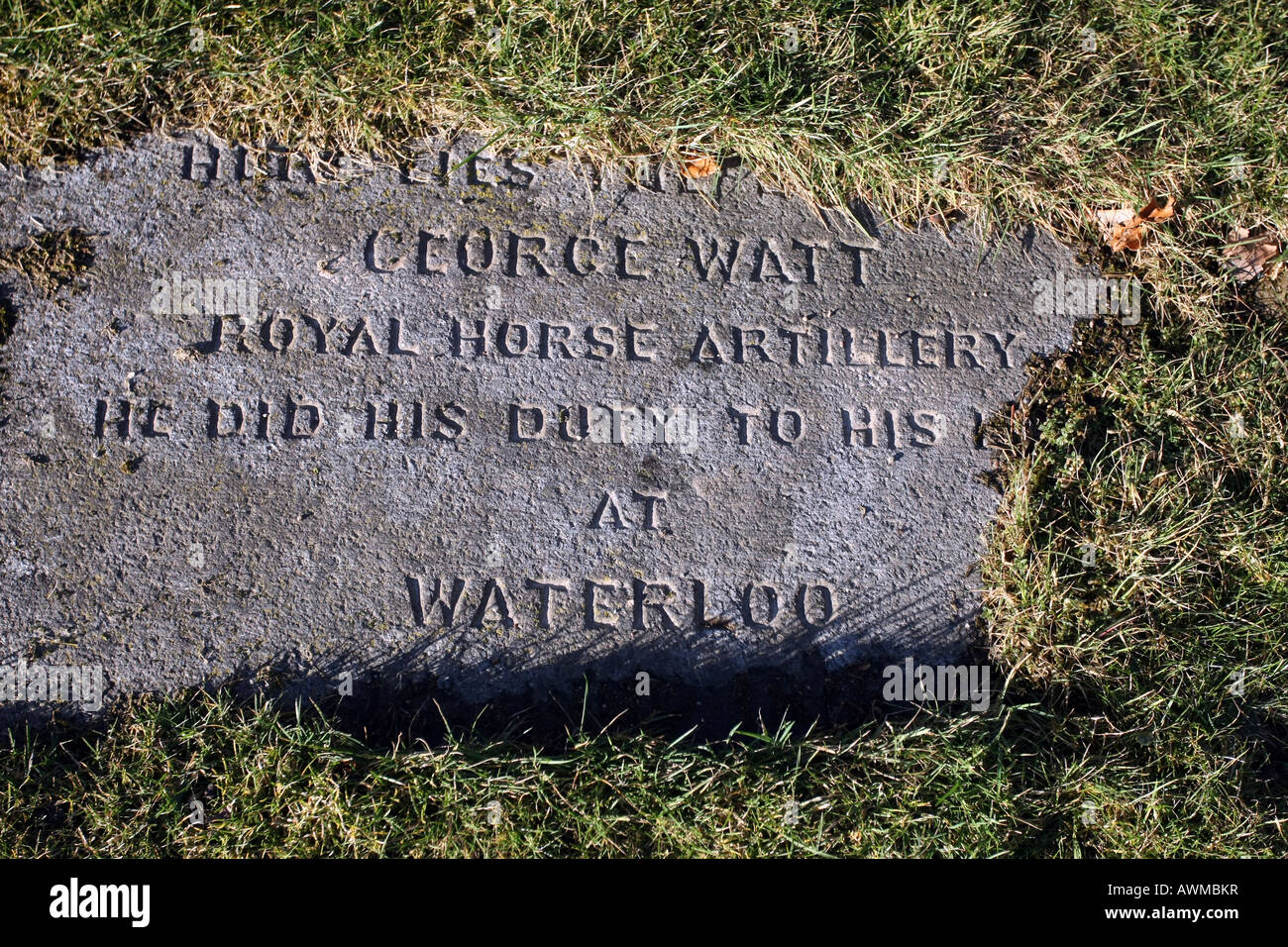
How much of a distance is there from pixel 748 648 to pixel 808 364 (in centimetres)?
90

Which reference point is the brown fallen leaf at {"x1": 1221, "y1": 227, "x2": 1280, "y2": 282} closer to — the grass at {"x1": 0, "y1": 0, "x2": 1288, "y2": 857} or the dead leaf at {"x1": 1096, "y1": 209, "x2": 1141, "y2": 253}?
the grass at {"x1": 0, "y1": 0, "x2": 1288, "y2": 857}

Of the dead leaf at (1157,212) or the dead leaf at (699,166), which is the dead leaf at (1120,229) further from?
the dead leaf at (699,166)

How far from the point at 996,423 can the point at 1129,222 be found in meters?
0.90

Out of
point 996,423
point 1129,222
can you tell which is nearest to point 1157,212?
point 1129,222

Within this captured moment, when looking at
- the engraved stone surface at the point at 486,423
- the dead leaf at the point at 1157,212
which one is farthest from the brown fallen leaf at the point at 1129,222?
the engraved stone surface at the point at 486,423

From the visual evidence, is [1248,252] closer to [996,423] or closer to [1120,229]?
[1120,229]

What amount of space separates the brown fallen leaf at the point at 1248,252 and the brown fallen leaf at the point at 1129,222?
0.24 m

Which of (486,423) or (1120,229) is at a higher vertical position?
(1120,229)

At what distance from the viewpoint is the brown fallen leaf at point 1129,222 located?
276 cm

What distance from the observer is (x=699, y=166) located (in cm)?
275

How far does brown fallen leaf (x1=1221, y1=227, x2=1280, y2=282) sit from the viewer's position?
2.79 meters

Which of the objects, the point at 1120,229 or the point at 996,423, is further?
the point at 1120,229

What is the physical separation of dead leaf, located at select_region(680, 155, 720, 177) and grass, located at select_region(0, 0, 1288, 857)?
0.04 m
